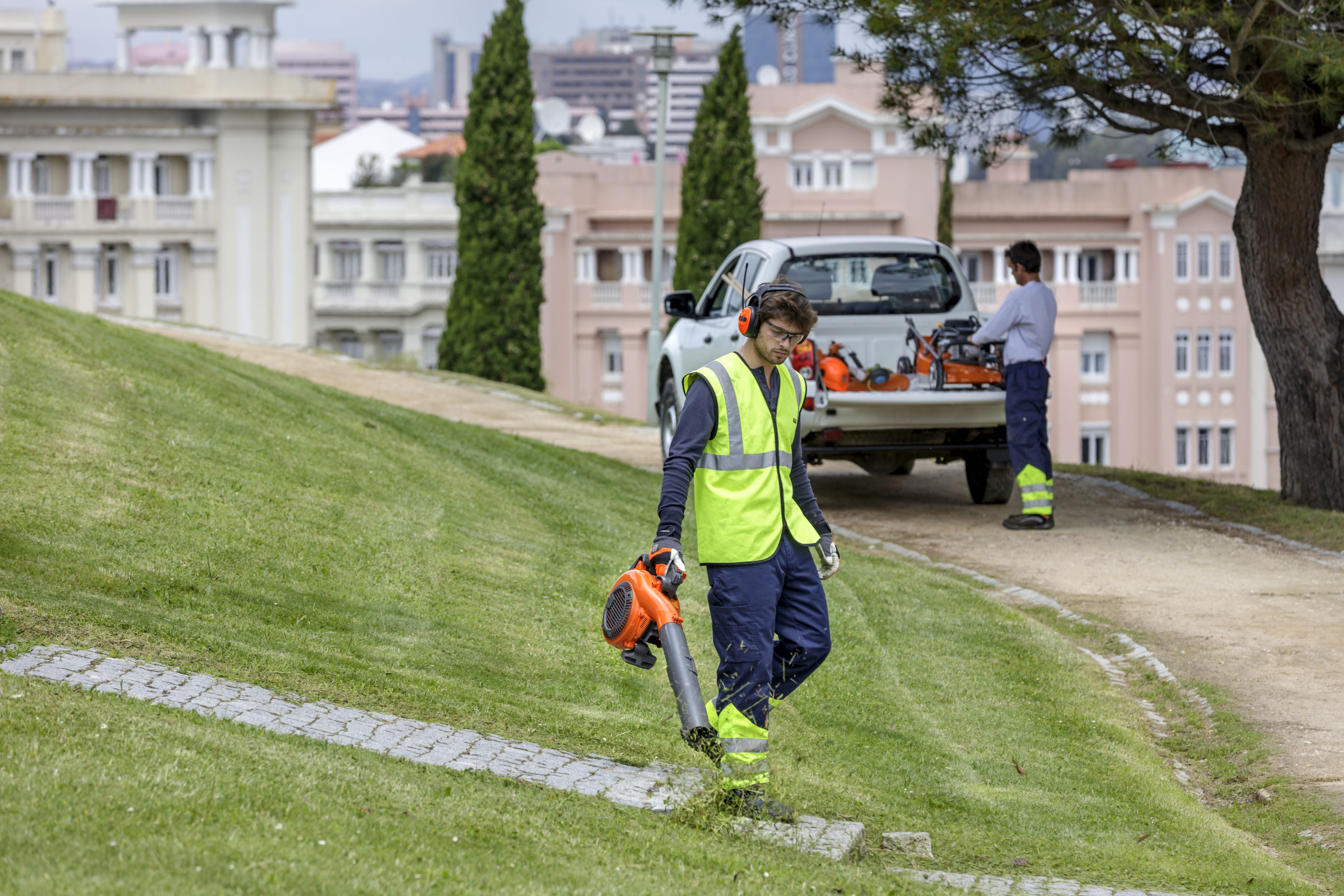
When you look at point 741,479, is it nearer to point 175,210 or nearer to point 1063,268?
point 175,210

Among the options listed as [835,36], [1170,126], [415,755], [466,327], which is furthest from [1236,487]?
[466,327]

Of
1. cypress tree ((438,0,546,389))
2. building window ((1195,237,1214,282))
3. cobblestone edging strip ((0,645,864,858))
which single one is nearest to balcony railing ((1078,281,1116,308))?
building window ((1195,237,1214,282))

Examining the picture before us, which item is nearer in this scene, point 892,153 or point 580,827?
point 580,827

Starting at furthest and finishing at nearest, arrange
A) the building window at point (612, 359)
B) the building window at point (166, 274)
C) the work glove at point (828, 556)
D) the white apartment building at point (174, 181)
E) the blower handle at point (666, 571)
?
1. the building window at point (612, 359)
2. the building window at point (166, 274)
3. the white apartment building at point (174, 181)
4. the work glove at point (828, 556)
5. the blower handle at point (666, 571)

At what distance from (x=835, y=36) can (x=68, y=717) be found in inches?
505

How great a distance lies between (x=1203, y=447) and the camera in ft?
207

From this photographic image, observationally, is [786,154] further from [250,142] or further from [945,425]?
[945,425]

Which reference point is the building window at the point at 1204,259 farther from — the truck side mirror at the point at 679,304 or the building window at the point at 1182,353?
the truck side mirror at the point at 679,304

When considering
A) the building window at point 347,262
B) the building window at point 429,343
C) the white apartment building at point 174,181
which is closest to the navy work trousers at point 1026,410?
the white apartment building at point 174,181

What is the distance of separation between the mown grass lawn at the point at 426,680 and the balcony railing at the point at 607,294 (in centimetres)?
4812

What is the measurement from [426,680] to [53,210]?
187 feet

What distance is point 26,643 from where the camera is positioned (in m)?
6.72

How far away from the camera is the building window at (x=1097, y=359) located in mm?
62594

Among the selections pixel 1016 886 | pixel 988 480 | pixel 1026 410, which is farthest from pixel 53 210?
pixel 1016 886
